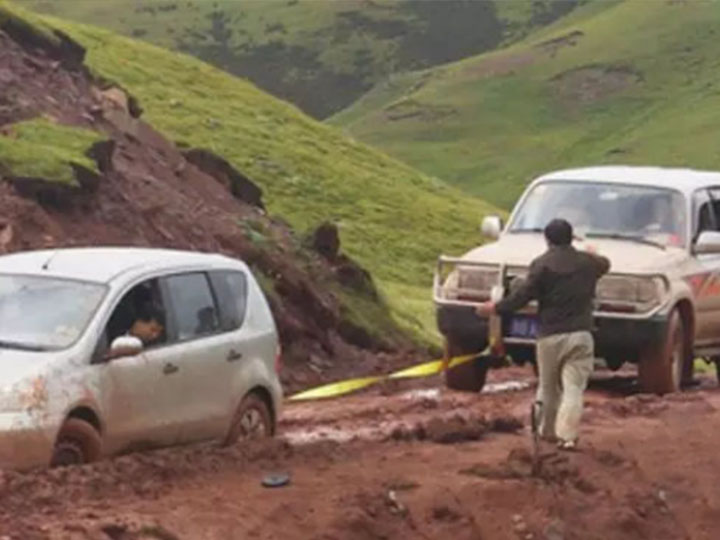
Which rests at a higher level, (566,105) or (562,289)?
(562,289)

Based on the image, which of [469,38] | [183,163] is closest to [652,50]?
[469,38]

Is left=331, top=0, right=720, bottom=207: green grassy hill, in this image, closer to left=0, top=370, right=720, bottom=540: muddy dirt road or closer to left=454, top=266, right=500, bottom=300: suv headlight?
left=454, top=266, right=500, bottom=300: suv headlight

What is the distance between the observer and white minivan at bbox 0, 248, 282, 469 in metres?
12.4

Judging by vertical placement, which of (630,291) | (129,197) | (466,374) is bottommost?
(466,374)

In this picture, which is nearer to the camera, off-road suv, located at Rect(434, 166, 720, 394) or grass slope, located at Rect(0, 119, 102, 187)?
off-road suv, located at Rect(434, 166, 720, 394)

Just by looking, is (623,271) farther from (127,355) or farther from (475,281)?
(127,355)

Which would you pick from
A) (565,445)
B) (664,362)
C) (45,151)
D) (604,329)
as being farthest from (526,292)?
(45,151)

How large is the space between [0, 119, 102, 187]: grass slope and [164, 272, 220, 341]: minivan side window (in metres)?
7.94

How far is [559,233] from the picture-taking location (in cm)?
1436

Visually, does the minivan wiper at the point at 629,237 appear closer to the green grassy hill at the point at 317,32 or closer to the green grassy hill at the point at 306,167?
the green grassy hill at the point at 306,167

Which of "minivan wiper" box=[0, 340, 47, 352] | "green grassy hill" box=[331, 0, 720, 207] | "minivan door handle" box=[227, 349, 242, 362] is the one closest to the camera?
"minivan wiper" box=[0, 340, 47, 352]

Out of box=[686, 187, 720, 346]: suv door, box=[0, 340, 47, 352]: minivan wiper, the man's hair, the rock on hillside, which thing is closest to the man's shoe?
the man's hair

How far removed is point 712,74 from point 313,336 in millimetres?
90904

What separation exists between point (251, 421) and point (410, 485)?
5.96 feet
